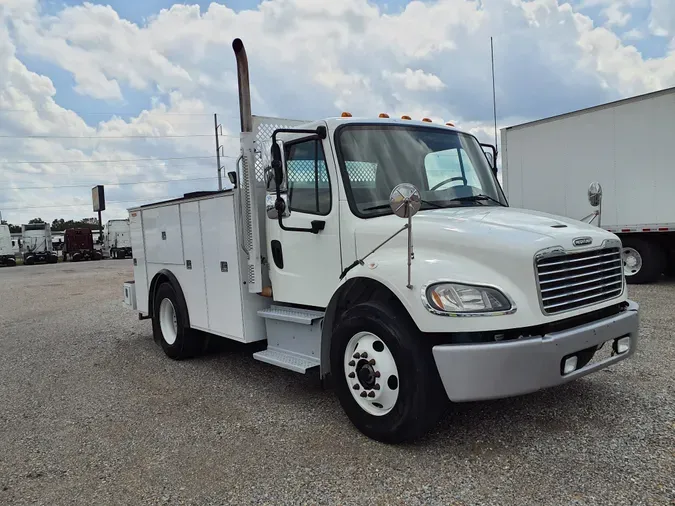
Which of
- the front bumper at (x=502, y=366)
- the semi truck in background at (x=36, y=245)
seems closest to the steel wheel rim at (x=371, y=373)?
the front bumper at (x=502, y=366)

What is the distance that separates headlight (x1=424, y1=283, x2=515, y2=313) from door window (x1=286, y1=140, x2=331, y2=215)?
4.71 ft

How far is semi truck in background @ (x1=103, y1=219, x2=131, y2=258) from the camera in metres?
40.0

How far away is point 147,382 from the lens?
5.96 m

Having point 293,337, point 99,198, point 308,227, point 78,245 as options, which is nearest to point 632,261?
point 293,337

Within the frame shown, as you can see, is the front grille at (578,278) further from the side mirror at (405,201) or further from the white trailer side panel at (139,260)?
the white trailer side panel at (139,260)

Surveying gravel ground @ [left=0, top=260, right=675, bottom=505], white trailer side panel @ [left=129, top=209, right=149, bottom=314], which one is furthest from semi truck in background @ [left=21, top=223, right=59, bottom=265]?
gravel ground @ [left=0, top=260, right=675, bottom=505]

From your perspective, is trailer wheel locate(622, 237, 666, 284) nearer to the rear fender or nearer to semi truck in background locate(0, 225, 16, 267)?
the rear fender

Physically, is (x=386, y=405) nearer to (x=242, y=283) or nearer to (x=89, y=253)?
(x=242, y=283)

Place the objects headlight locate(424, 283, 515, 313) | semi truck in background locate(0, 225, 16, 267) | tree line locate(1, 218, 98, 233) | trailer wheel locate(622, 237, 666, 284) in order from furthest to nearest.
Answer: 1. tree line locate(1, 218, 98, 233)
2. semi truck in background locate(0, 225, 16, 267)
3. trailer wheel locate(622, 237, 666, 284)
4. headlight locate(424, 283, 515, 313)

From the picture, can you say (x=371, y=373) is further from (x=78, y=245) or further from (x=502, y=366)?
(x=78, y=245)

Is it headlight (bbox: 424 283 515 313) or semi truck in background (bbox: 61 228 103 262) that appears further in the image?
semi truck in background (bbox: 61 228 103 262)

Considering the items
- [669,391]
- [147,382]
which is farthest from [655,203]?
[147,382]

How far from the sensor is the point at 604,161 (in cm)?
1141

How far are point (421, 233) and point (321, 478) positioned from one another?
5.77 feet
